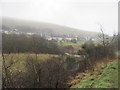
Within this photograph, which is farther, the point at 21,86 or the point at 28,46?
the point at 28,46

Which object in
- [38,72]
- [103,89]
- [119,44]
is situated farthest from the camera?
[38,72]

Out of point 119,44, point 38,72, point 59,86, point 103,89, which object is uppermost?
point 119,44

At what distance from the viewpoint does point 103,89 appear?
6773 millimetres

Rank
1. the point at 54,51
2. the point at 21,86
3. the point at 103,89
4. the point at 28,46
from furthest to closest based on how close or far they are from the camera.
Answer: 1. the point at 54,51
2. the point at 28,46
3. the point at 21,86
4. the point at 103,89

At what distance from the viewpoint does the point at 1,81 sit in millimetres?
12453

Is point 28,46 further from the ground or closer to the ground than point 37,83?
further from the ground

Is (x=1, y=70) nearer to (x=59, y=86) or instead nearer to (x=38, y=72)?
(x=38, y=72)

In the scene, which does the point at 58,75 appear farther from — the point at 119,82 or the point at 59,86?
the point at 119,82

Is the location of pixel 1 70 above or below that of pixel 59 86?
above

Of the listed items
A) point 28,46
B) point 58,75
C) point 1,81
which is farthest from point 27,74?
point 28,46

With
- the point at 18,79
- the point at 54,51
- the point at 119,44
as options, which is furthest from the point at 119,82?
the point at 54,51

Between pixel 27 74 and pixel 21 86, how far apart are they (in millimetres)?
2166

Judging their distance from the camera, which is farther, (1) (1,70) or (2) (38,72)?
(2) (38,72)

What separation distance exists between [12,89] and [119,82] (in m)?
9.88
